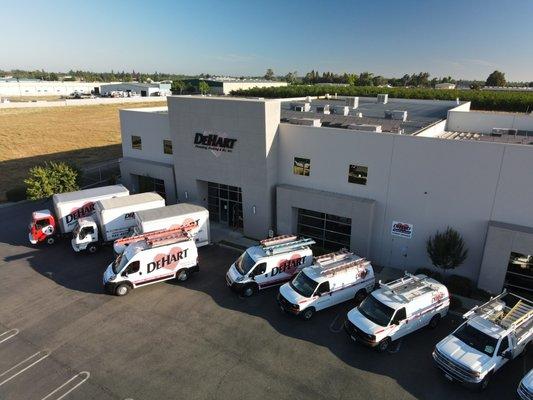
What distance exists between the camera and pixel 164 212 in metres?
22.2

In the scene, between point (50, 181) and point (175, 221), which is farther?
point (50, 181)

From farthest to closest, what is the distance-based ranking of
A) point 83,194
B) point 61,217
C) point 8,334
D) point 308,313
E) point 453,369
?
point 83,194 → point 61,217 → point 308,313 → point 8,334 → point 453,369

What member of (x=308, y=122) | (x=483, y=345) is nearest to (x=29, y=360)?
(x=483, y=345)

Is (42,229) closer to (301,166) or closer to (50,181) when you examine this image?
(50,181)

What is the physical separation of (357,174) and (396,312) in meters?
8.70

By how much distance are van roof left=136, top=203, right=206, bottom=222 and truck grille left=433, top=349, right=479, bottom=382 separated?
1472 cm

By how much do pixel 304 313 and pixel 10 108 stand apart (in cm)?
9628

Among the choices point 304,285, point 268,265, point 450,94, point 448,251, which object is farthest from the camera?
point 450,94

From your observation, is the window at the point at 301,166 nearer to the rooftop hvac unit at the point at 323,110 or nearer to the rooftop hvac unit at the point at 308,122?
the rooftop hvac unit at the point at 308,122

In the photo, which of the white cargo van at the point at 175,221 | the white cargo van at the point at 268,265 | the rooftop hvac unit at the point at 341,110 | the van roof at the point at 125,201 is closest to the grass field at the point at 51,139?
the van roof at the point at 125,201

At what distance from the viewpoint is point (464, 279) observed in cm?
1844

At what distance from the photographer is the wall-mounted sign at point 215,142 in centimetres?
2362

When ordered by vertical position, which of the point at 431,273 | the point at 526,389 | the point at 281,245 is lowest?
the point at 431,273

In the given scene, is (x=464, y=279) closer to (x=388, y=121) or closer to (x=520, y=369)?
(x=520, y=369)
